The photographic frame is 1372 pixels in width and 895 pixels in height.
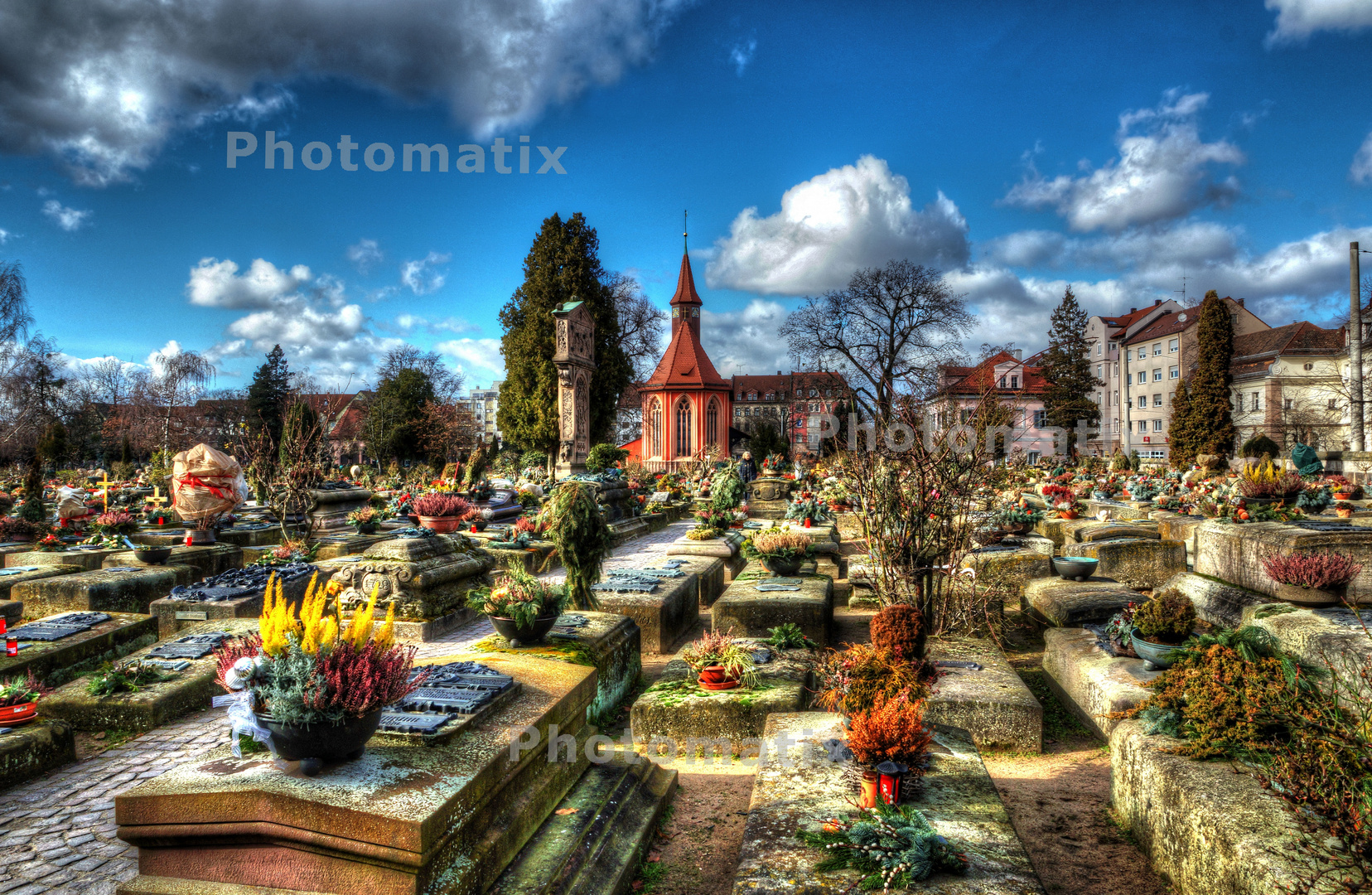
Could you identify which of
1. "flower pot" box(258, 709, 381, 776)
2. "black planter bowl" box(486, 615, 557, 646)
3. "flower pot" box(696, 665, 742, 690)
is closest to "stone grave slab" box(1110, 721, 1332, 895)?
"flower pot" box(696, 665, 742, 690)

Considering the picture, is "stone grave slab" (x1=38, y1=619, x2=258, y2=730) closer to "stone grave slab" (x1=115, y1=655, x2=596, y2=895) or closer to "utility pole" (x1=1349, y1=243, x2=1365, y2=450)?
"stone grave slab" (x1=115, y1=655, x2=596, y2=895)

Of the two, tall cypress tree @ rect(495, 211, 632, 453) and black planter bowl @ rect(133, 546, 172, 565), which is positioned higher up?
tall cypress tree @ rect(495, 211, 632, 453)

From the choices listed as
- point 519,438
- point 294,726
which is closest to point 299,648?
point 294,726

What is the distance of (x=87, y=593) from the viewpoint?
25.6ft

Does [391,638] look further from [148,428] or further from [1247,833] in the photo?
[148,428]

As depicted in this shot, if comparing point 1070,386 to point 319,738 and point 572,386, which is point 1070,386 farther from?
point 319,738

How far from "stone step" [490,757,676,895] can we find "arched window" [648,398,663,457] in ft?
121

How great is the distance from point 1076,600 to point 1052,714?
1.65 metres

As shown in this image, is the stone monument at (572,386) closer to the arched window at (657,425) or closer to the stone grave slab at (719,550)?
the stone grave slab at (719,550)

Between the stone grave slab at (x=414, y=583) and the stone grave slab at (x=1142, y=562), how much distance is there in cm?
820

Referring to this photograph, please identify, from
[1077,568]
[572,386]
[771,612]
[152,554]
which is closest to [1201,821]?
[771,612]

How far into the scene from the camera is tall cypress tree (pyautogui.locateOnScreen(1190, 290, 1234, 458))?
29.9m

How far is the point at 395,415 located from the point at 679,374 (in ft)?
52.8

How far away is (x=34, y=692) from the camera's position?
490cm
